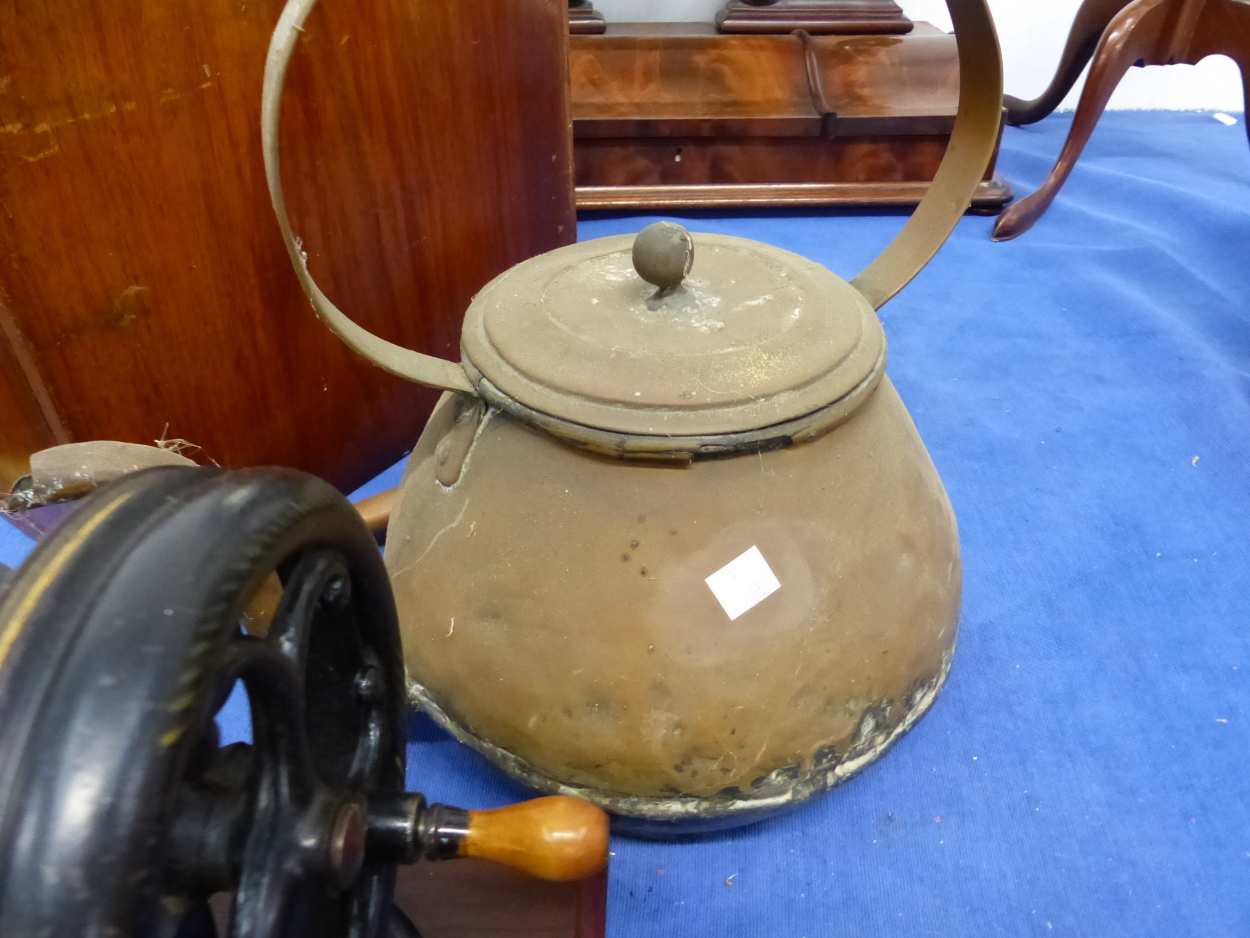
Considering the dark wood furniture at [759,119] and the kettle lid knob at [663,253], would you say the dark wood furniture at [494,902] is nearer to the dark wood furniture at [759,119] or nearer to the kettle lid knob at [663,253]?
the kettle lid knob at [663,253]

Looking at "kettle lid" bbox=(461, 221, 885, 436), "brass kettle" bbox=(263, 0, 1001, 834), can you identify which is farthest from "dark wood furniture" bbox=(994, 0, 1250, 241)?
"kettle lid" bbox=(461, 221, 885, 436)

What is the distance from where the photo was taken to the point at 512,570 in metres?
0.77

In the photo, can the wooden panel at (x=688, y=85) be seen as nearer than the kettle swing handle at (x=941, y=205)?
No

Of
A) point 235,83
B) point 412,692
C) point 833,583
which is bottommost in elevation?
point 412,692

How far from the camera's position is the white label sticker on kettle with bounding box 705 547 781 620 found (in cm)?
73

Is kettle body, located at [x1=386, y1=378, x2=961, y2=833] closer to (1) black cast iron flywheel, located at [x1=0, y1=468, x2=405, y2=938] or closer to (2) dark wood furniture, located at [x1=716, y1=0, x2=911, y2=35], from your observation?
(1) black cast iron flywheel, located at [x1=0, y1=468, x2=405, y2=938]

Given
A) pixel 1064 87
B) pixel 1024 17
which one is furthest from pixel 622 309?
pixel 1024 17

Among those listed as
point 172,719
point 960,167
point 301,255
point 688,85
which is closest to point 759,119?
point 688,85

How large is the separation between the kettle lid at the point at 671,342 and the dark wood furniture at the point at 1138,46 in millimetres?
1733

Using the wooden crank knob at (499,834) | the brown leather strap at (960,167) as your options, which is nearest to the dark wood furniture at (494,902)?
the wooden crank knob at (499,834)

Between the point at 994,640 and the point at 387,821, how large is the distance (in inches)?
38.4

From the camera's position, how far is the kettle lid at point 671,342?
723 mm

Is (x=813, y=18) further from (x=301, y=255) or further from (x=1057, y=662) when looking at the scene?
(x=301, y=255)

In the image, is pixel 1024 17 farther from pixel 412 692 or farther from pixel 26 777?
pixel 26 777
